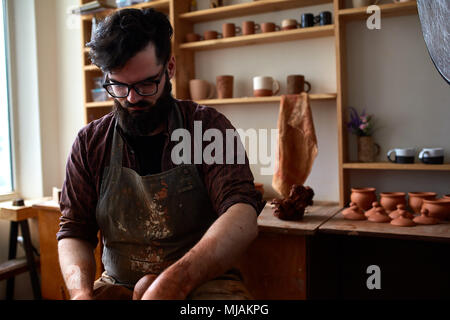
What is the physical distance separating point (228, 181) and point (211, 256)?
0.29 metres

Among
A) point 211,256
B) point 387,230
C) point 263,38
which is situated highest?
point 263,38

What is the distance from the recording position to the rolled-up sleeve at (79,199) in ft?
4.48

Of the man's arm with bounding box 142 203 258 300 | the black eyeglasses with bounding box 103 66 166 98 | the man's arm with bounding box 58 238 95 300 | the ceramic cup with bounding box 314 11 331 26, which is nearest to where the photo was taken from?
the man's arm with bounding box 142 203 258 300

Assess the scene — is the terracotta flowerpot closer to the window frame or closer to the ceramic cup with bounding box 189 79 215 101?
the ceramic cup with bounding box 189 79 215 101

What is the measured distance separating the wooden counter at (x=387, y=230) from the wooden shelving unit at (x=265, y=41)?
0.37 m

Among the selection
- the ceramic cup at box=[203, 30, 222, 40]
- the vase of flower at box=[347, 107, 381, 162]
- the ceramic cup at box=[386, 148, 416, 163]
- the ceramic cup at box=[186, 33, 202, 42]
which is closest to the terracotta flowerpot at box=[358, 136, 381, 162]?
the vase of flower at box=[347, 107, 381, 162]

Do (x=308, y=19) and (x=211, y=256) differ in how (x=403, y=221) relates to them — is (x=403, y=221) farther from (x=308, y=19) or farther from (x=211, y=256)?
(x=308, y=19)

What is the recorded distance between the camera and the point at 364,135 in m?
2.31

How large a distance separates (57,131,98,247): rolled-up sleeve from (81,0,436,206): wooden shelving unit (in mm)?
1251

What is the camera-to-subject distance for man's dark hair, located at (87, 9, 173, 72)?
1202mm

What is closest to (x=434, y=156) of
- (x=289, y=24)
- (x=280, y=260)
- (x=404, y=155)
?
(x=404, y=155)

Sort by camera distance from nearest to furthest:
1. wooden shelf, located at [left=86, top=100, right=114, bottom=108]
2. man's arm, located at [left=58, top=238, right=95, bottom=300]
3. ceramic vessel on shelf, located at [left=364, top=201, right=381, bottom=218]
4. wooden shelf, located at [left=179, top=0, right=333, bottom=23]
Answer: man's arm, located at [left=58, top=238, right=95, bottom=300]
ceramic vessel on shelf, located at [left=364, top=201, right=381, bottom=218]
wooden shelf, located at [left=179, top=0, right=333, bottom=23]
wooden shelf, located at [left=86, top=100, right=114, bottom=108]

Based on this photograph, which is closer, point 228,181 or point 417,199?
point 228,181
